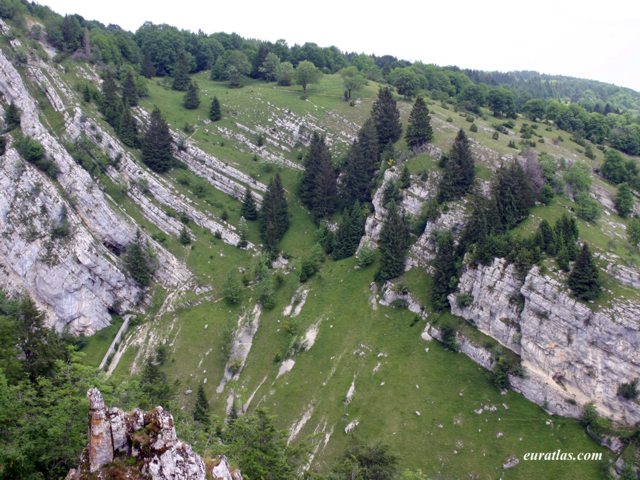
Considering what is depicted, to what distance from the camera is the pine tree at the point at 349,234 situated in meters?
84.1

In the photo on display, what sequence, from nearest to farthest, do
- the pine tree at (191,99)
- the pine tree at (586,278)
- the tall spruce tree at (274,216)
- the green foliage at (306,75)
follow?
the pine tree at (586,278), the tall spruce tree at (274,216), the pine tree at (191,99), the green foliage at (306,75)

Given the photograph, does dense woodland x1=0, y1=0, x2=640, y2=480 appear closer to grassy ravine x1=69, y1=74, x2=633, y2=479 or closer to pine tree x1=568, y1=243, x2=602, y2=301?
pine tree x1=568, y1=243, x2=602, y2=301

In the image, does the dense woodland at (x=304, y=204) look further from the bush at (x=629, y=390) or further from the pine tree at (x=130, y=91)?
the bush at (x=629, y=390)

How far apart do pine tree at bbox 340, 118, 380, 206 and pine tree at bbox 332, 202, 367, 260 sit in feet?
15.7

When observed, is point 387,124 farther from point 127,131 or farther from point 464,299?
point 127,131

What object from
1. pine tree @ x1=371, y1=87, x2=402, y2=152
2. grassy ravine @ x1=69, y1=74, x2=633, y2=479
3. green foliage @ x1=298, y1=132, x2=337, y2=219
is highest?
pine tree @ x1=371, y1=87, x2=402, y2=152

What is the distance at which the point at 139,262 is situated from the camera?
273 feet

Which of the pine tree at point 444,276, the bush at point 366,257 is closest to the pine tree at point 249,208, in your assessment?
the bush at point 366,257

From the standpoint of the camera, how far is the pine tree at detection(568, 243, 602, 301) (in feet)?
191

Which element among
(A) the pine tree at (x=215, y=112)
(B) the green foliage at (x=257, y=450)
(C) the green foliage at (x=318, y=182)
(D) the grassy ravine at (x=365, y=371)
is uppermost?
(A) the pine tree at (x=215, y=112)

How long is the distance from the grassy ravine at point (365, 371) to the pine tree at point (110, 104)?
1877cm

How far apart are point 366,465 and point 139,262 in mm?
53028

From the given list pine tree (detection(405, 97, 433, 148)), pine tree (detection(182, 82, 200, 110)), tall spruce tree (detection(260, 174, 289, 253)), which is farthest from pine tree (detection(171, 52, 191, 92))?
pine tree (detection(405, 97, 433, 148))

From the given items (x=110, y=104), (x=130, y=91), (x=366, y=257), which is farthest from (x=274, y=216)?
(x=130, y=91)
